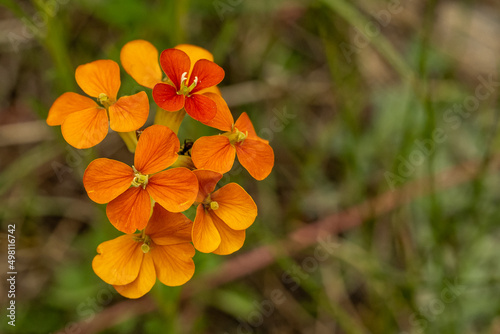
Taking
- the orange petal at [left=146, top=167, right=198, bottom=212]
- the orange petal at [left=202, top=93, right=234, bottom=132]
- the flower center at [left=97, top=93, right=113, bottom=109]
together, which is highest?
the orange petal at [left=202, top=93, right=234, bottom=132]

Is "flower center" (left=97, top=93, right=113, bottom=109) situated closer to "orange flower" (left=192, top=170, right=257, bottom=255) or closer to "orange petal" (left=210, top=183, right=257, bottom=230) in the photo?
"orange flower" (left=192, top=170, right=257, bottom=255)

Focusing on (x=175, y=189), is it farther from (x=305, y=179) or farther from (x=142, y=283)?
(x=305, y=179)

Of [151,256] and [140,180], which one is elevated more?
[140,180]

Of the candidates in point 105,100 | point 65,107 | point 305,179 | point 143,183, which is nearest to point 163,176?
point 143,183

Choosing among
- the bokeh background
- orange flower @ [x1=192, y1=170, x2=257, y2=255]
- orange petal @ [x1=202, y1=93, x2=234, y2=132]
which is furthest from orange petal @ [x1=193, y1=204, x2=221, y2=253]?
the bokeh background

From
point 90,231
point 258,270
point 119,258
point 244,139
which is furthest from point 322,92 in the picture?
point 119,258

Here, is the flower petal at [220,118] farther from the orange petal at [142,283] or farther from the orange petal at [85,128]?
the orange petal at [142,283]
